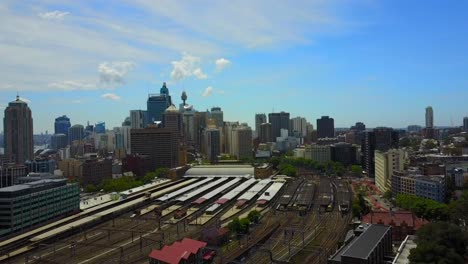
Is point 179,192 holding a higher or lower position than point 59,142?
lower

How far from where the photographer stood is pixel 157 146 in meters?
80.8

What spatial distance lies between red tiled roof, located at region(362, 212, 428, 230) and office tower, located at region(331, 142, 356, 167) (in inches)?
1944

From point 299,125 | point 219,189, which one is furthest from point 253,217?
point 299,125

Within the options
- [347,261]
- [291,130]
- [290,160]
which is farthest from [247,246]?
[291,130]

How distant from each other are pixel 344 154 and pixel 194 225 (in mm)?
54347

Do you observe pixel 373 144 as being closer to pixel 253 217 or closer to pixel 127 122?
pixel 253 217

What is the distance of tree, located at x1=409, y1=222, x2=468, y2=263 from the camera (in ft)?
65.8

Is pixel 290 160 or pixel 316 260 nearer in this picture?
pixel 316 260

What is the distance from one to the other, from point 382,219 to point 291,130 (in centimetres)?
13815

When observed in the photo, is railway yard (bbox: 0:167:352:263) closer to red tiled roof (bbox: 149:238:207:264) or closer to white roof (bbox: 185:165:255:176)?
red tiled roof (bbox: 149:238:207:264)

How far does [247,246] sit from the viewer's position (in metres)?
27.5

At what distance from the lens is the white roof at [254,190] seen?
4454 cm

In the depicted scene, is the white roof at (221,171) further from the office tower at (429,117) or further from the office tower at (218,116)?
the office tower at (429,117)

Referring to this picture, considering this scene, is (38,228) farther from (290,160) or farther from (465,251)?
(290,160)
